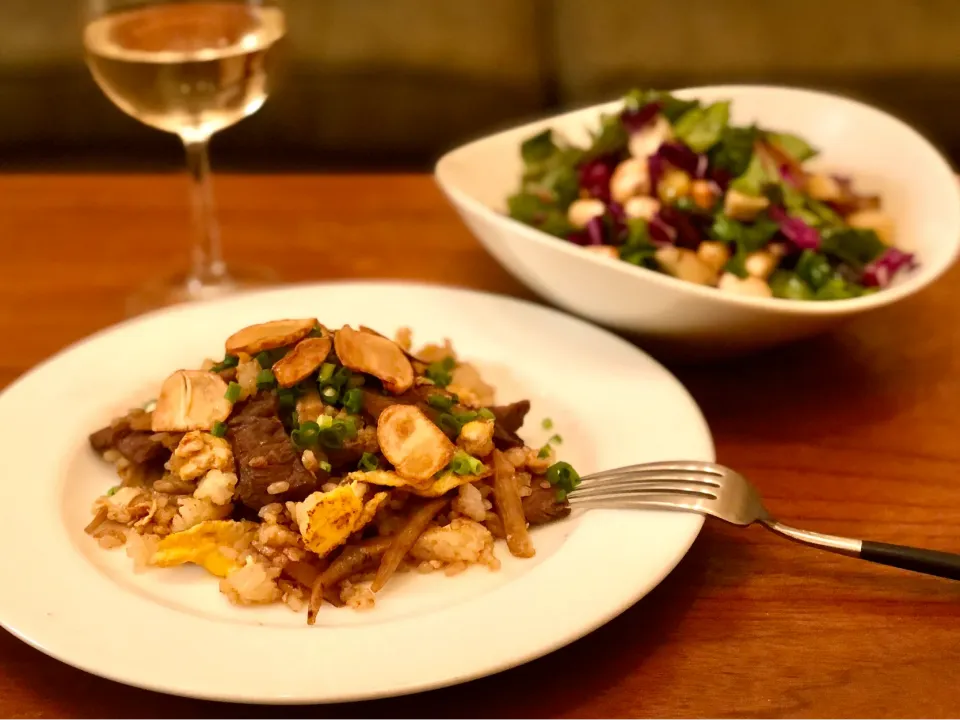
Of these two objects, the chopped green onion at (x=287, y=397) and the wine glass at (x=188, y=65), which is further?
the wine glass at (x=188, y=65)

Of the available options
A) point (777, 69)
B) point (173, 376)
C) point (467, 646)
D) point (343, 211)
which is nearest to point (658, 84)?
point (777, 69)

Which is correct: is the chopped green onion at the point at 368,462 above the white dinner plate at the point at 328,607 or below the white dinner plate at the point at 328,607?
above

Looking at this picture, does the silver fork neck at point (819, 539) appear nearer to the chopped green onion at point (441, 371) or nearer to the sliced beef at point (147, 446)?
the chopped green onion at point (441, 371)

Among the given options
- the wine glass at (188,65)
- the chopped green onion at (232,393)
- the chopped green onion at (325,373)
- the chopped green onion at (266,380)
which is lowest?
the chopped green onion at (232,393)

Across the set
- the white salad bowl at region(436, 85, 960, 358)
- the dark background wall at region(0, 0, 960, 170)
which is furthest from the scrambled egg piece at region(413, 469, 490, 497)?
the dark background wall at region(0, 0, 960, 170)

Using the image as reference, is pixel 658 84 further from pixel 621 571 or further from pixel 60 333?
pixel 621 571

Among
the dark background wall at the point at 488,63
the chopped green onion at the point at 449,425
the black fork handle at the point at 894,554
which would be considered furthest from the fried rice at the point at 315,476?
the dark background wall at the point at 488,63

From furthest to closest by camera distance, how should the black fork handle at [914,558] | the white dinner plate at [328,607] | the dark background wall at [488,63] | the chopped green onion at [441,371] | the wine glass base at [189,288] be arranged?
the dark background wall at [488,63]
the wine glass base at [189,288]
the chopped green onion at [441,371]
the black fork handle at [914,558]
the white dinner plate at [328,607]
